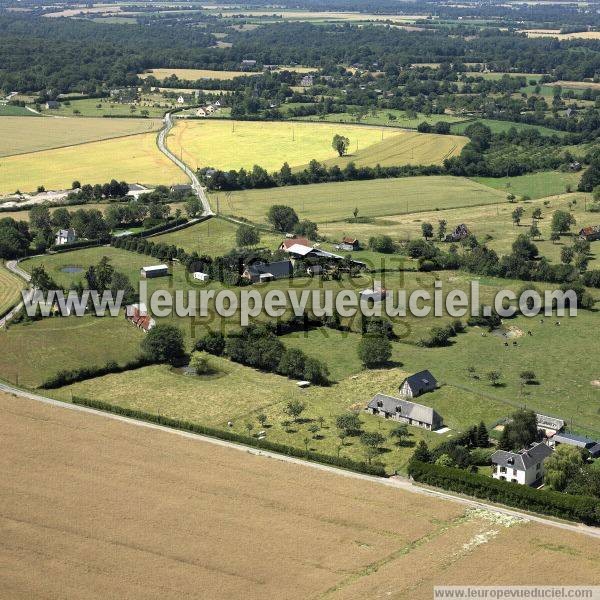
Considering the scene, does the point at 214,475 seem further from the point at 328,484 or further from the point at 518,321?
the point at 518,321

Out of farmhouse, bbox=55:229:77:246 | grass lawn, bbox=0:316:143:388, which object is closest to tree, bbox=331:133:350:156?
farmhouse, bbox=55:229:77:246

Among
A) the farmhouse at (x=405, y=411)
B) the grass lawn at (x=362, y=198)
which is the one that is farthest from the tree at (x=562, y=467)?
the grass lawn at (x=362, y=198)

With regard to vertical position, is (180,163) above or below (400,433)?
above

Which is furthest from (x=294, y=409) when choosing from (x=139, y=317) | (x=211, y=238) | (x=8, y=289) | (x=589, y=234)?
(x=589, y=234)

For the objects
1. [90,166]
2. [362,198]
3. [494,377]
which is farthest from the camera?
[90,166]

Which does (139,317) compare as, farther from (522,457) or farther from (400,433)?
(522,457)

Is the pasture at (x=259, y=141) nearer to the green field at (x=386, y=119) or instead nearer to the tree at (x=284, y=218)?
the green field at (x=386, y=119)
